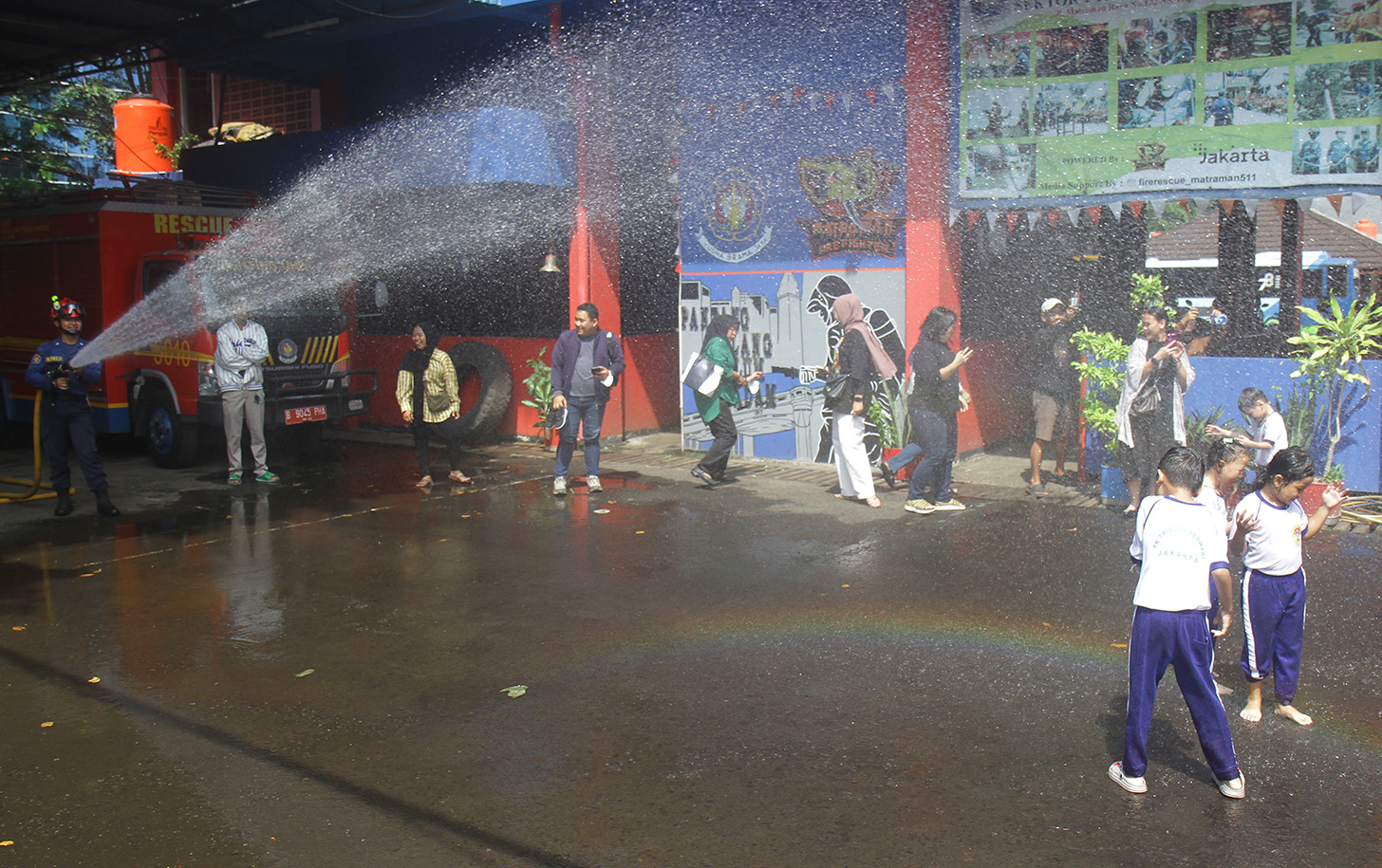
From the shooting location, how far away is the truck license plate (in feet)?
37.4

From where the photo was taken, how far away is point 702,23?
11094 millimetres

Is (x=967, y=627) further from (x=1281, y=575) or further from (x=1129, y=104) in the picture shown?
(x=1129, y=104)

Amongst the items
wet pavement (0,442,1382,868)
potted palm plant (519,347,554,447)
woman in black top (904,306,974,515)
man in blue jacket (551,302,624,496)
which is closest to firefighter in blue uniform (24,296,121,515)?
wet pavement (0,442,1382,868)

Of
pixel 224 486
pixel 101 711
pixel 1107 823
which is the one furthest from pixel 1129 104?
pixel 224 486

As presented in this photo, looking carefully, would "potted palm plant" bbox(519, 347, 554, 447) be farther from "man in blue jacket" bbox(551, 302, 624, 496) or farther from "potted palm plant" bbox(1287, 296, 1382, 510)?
"potted palm plant" bbox(1287, 296, 1382, 510)

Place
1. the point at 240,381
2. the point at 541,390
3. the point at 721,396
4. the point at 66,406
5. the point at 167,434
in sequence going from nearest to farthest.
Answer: the point at 66,406 < the point at 721,396 < the point at 240,381 < the point at 167,434 < the point at 541,390

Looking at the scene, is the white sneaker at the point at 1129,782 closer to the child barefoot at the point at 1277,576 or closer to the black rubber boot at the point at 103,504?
the child barefoot at the point at 1277,576

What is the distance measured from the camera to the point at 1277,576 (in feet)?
14.6

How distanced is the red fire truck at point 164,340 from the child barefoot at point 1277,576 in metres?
9.71

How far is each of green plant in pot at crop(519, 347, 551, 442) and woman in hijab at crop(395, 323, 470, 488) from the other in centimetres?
210

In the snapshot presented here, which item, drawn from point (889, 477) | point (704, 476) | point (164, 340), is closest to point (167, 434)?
point (164, 340)

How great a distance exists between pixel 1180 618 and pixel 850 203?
22.8 ft

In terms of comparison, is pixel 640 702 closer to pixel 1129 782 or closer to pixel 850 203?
pixel 1129 782

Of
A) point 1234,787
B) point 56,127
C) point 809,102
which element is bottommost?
point 1234,787
